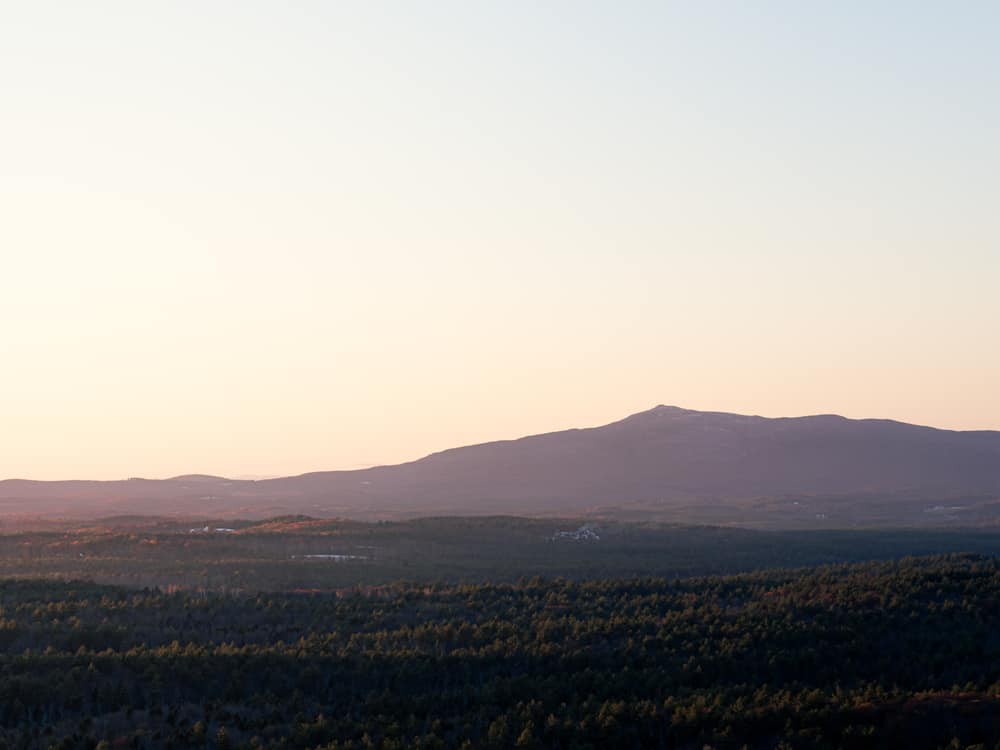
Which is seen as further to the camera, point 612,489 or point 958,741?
point 612,489

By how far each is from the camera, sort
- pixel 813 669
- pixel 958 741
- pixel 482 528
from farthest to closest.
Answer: pixel 482 528
pixel 813 669
pixel 958 741

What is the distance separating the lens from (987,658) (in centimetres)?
2989

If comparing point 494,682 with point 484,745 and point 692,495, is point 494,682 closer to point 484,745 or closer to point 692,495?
point 484,745

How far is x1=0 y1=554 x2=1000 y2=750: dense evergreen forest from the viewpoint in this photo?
71.7 ft

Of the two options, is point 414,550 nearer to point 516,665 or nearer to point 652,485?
point 516,665

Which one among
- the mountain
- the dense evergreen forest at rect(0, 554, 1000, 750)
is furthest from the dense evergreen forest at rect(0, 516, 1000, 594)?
the mountain

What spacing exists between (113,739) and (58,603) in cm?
1637

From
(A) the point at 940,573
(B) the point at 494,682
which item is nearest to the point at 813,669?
(B) the point at 494,682

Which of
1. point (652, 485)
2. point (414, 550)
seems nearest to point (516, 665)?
point (414, 550)

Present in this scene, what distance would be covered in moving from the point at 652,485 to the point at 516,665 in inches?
5885

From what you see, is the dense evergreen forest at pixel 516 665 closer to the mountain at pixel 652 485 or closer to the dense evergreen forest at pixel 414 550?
the dense evergreen forest at pixel 414 550

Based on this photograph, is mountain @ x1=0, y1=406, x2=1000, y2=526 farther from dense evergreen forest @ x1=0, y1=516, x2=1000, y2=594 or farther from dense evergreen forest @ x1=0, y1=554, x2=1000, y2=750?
dense evergreen forest @ x1=0, y1=554, x2=1000, y2=750

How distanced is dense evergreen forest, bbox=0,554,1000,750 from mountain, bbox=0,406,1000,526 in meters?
86.4

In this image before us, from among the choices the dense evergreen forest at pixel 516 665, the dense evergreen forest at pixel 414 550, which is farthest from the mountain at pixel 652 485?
the dense evergreen forest at pixel 516 665
